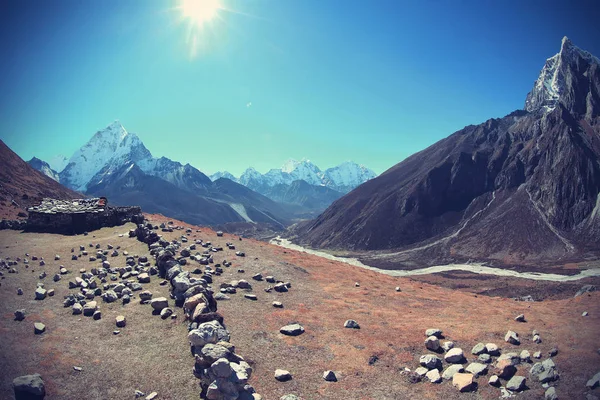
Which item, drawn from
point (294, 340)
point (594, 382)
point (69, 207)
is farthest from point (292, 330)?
point (69, 207)

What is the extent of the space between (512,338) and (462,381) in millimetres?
5015

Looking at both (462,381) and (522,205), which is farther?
(522,205)

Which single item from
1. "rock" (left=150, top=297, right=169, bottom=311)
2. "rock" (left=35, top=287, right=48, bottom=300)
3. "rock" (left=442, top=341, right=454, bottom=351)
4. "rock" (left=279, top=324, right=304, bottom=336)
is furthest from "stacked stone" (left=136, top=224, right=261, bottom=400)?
"rock" (left=442, top=341, right=454, bottom=351)

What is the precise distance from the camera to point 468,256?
138 metres

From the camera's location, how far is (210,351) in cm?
1217

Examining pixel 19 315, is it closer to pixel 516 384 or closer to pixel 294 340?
pixel 294 340

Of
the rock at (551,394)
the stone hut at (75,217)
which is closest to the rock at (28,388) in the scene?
the rock at (551,394)

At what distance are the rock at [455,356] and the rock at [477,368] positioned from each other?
1.87 feet

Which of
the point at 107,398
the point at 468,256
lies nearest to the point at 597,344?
the point at 107,398

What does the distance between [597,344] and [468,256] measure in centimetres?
13590

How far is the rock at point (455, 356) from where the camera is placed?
1434 cm

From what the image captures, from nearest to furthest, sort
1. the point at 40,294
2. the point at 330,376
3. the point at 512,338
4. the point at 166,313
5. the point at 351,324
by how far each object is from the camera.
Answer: the point at 330,376, the point at 512,338, the point at 166,313, the point at 351,324, the point at 40,294

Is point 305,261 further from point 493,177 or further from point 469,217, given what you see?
point 493,177

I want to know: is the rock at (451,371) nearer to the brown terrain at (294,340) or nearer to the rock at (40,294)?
the brown terrain at (294,340)
